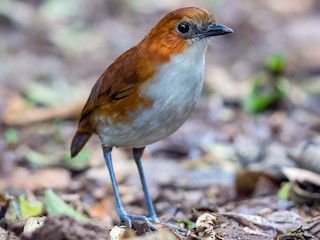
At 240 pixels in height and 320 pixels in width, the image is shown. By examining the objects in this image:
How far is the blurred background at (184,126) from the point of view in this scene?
245 inches

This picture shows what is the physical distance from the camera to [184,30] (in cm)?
425

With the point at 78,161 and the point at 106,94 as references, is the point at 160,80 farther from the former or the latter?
A: the point at 78,161

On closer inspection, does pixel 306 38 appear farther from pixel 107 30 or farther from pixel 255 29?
pixel 107 30

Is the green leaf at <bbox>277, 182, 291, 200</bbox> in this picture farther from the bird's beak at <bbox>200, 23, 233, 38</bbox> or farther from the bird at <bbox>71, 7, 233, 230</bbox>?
the bird's beak at <bbox>200, 23, 233, 38</bbox>

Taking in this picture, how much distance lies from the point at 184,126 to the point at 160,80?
358 centimetres

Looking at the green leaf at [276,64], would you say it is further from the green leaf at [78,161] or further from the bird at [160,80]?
the bird at [160,80]

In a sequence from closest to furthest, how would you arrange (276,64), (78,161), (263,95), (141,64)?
(141,64) < (78,161) < (276,64) < (263,95)

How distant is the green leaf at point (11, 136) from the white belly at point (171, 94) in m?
3.19

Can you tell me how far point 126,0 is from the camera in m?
12.3

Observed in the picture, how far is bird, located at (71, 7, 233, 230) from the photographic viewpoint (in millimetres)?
4148

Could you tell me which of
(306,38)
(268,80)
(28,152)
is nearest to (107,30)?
(306,38)

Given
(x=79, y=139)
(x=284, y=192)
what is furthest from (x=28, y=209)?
(x=284, y=192)

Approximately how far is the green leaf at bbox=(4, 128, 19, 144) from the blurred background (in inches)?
0.8

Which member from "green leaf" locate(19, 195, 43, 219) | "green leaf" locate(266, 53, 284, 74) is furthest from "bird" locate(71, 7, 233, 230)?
"green leaf" locate(266, 53, 284, 74)
